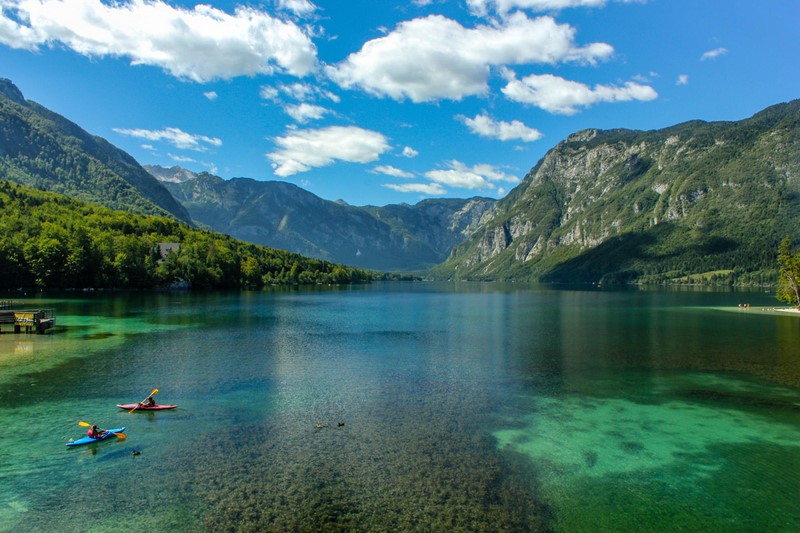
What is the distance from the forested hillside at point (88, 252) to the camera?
433 feet

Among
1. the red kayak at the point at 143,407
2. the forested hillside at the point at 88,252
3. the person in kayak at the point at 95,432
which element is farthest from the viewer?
the forested hillside at the point at 88,252

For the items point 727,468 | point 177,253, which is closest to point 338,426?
point 727,468

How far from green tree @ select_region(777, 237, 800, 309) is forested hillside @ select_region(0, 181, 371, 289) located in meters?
171

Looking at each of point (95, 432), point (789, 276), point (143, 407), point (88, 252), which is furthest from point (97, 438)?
point (88, 252)

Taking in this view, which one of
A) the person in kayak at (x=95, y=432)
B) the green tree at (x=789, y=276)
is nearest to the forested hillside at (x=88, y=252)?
the person in kayak at (x=95, y=432)

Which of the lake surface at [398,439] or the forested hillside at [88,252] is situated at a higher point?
the forested hillside at [88,252]

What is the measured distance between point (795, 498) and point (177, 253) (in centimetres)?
18115

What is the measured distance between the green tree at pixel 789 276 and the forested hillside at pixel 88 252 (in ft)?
561

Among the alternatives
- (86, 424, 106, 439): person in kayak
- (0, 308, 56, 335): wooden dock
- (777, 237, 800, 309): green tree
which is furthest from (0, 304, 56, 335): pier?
(777, 237, 800, 309): green tree

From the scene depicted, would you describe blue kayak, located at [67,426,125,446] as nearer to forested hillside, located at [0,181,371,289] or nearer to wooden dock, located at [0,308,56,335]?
wooden dock, located at [0,308,56,335]

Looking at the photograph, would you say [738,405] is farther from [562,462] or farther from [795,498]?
[562,462]

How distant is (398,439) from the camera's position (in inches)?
945

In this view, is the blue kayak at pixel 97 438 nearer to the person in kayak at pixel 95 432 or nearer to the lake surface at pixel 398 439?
the person in kayak at pixel 95 432

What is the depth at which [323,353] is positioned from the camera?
164 ft
